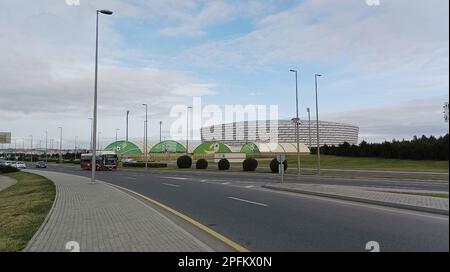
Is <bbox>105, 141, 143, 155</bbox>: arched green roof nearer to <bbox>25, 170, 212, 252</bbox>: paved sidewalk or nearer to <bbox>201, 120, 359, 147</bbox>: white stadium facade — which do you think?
<bbox>201, 120, 359, 147</bbox>: white stadium facade

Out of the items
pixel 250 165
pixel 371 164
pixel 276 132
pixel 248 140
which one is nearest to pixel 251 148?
pixel 276 132

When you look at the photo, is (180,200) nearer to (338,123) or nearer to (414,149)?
(414,149)

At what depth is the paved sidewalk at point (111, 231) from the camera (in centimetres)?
797

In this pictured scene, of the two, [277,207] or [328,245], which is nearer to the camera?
[328,245]

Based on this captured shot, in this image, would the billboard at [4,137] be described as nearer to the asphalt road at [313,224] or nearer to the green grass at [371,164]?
the green grass at [371,164]

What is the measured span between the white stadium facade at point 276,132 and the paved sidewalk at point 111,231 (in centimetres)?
9650

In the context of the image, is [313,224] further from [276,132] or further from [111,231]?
[276,132]

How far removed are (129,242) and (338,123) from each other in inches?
5544

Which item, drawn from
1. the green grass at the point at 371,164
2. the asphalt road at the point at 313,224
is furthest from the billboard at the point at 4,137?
the asphalt road at the point at 313,224

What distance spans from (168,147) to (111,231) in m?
109

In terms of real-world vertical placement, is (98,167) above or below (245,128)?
below

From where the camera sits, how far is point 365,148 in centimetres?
7162

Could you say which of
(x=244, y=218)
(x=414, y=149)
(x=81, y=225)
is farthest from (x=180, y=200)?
(x=414, y=149)

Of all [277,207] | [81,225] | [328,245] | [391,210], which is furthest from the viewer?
[277,207]
